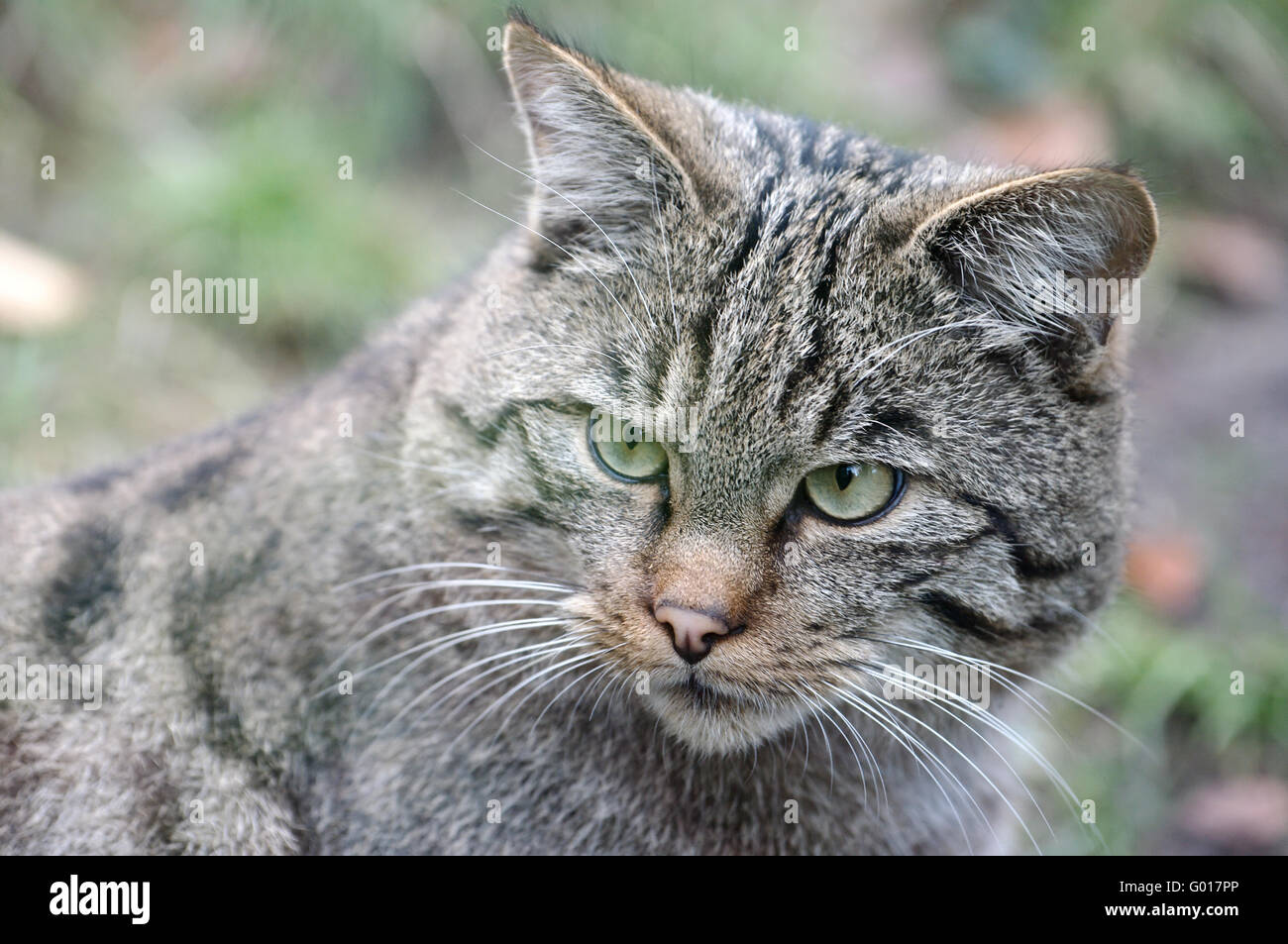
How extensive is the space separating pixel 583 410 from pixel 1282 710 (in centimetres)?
314

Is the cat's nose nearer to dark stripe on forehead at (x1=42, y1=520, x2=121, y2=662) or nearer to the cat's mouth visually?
the cat's mouth

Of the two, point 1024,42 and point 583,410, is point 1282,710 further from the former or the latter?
point 1024,42

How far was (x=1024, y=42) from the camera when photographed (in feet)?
23.7

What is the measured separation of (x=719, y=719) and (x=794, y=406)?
2.19ft

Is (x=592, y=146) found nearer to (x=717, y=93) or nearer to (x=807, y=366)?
(x=807, y=366)

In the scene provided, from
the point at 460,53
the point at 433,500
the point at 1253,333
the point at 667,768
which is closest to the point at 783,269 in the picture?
the point at 433,500
